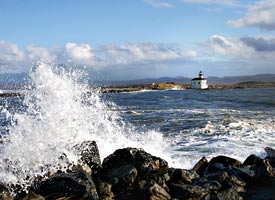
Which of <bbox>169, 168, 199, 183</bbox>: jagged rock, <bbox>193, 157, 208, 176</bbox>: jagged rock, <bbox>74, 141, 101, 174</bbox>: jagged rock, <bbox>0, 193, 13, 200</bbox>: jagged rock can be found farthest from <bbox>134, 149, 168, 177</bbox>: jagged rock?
<bbox>0, 193, 13, 200</bbox>: jagged rock

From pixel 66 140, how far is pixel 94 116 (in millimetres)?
3319

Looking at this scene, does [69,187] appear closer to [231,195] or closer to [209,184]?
[209,184]

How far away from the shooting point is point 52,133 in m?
9.41

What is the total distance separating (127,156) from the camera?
289 inches

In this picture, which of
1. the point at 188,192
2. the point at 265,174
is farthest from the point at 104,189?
the point at 265,174

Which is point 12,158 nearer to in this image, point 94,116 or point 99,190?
point 99,190

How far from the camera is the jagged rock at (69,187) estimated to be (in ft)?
20.5

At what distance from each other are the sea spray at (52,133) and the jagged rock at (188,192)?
1.99 metres

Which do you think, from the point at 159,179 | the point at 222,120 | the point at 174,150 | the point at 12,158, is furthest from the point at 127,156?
the point at 222,120

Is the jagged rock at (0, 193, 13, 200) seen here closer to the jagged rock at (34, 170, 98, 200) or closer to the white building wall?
the jagged rock at (34, 170, 98, 200)

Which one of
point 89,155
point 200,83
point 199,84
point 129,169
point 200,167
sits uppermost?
point 200,83

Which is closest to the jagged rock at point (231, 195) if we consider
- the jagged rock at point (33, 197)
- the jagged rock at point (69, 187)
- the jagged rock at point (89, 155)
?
the jagged rock at point (69, 187)

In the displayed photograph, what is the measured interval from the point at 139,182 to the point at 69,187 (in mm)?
1163

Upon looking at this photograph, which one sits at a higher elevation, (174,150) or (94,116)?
(94,116)
